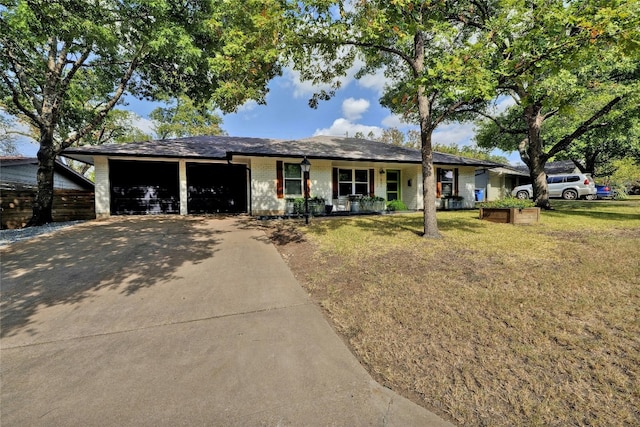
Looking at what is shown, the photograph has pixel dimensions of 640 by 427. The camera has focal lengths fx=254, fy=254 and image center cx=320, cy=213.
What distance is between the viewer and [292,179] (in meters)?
12.1

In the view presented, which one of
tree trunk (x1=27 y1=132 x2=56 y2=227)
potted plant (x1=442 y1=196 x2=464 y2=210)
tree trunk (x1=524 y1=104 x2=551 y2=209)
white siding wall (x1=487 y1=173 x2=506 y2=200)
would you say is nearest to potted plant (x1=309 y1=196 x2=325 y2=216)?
potted plant (x1=442 y1=196 x2=464 y2=210)

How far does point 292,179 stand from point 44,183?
918 centimetres

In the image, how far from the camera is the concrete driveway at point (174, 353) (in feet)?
6.07

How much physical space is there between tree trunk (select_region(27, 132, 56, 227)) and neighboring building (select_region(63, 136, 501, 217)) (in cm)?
73

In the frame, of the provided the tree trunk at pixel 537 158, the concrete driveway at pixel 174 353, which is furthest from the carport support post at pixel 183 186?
the tree trunk at pixel 537 158

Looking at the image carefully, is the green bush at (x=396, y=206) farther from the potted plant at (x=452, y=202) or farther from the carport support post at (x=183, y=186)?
the carport support post at (x=183, y=186)

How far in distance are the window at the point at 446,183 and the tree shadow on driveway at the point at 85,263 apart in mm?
12590

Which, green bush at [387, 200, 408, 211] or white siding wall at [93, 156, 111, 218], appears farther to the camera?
green bush at [387, 200, 408, 211]

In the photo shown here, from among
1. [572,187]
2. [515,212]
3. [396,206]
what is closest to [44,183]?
[396,206]

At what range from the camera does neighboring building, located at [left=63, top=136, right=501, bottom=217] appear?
11273 millimetres

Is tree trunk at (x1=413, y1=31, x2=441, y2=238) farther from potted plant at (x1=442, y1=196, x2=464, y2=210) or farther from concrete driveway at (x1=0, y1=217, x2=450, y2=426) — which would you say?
potted plant at (x1=442, y1=196, x2=464, y2=210)

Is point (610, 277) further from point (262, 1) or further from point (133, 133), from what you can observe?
point (133, 133)

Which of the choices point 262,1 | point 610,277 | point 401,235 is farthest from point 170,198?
point 610,277

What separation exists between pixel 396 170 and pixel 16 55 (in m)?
16.2
